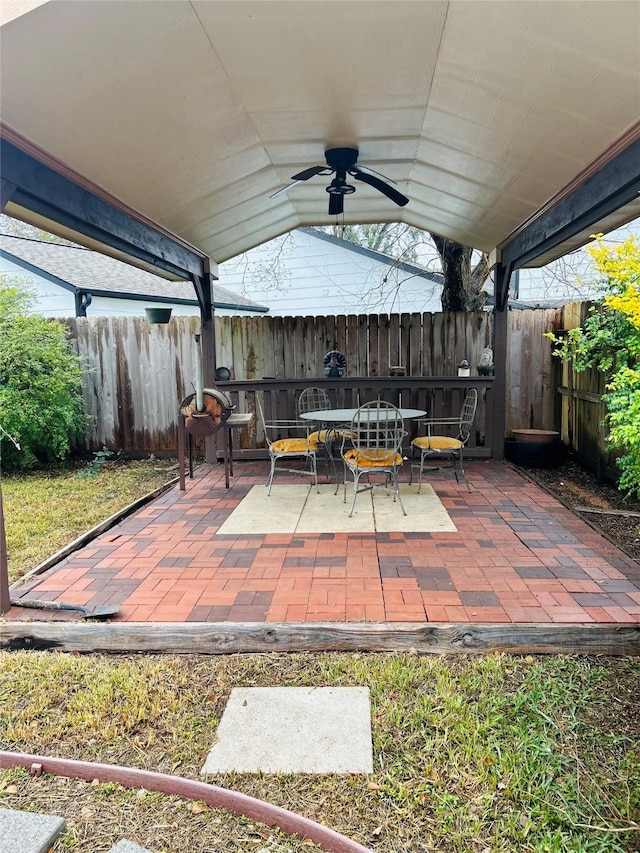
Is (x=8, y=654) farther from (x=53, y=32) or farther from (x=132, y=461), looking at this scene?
(x=132, y=461)

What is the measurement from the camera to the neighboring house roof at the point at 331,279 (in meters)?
11.7

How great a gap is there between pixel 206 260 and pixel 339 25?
4045mm

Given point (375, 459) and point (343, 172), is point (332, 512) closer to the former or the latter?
point (375, 459)

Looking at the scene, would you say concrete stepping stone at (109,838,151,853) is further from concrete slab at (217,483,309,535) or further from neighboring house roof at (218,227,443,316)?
neighboring house roof at (218,227,443,316)

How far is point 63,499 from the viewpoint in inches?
201

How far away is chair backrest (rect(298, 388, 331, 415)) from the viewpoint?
20.1 ft

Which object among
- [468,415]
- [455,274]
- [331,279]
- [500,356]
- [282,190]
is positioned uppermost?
[331,279]

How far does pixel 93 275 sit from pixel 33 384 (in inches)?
169

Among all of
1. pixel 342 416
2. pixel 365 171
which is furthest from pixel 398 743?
pixel 365 171

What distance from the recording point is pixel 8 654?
2.45m

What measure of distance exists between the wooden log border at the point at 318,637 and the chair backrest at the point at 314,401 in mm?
3749

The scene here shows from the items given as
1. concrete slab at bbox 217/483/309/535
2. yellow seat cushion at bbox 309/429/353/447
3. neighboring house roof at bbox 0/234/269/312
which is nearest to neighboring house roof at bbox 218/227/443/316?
neighboring house roof at bbox 0/234/269/312

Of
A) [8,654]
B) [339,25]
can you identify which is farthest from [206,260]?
[8,654]

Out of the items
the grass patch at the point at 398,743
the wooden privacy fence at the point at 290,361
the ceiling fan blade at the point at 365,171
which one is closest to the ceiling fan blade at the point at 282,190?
the ceiling fan blade at the point at 365,171
